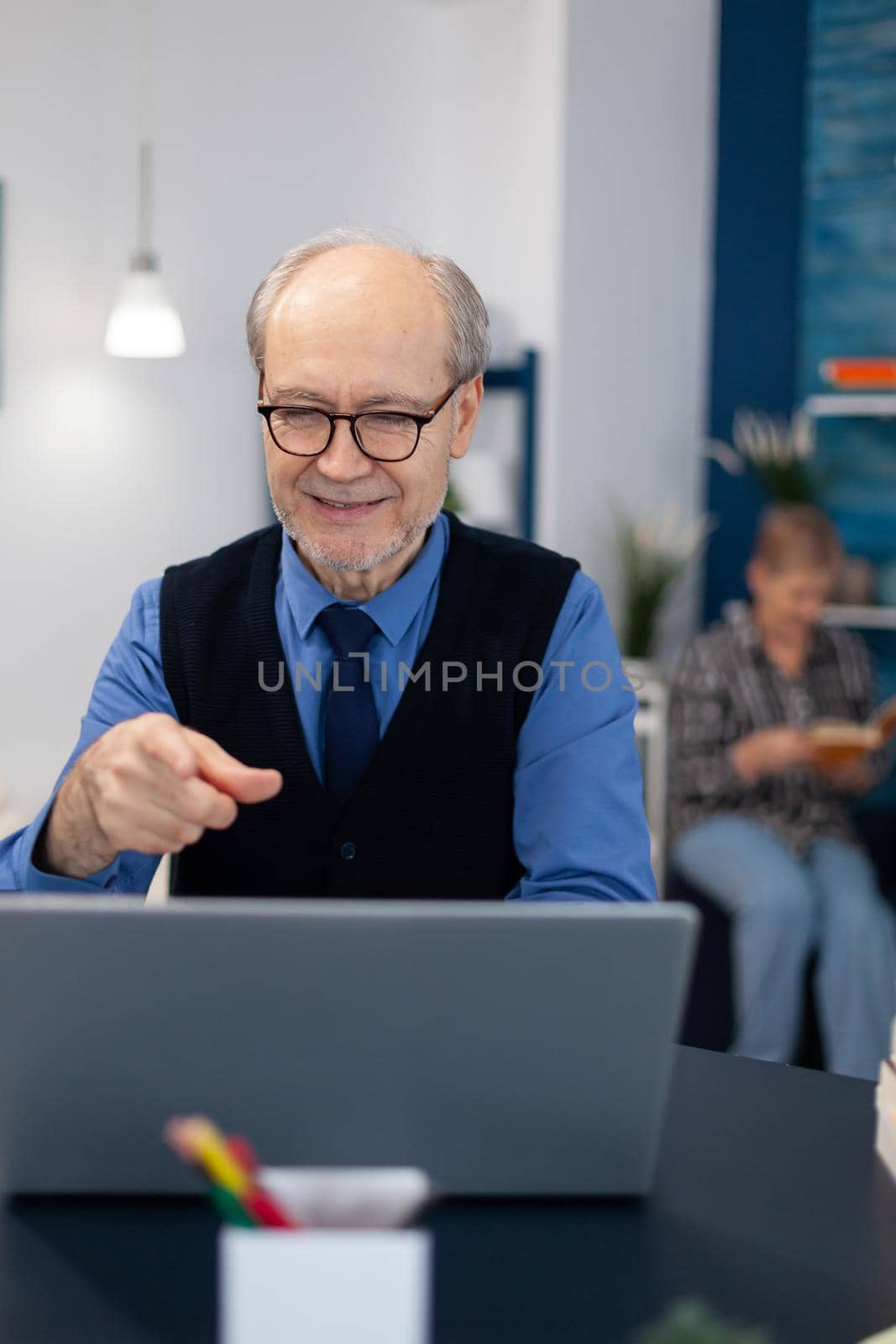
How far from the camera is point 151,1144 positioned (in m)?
0.90

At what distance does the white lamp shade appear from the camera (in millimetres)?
3555

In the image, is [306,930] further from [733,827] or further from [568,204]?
[568,204]

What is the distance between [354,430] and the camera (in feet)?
4.96

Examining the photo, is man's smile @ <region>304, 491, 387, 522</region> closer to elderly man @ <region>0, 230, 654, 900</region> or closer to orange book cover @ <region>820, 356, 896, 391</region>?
elderly man @ <region>0, 230, 654, 900</region>

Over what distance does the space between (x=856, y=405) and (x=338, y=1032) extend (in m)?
3.67

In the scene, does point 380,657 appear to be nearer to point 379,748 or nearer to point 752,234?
point 379,748

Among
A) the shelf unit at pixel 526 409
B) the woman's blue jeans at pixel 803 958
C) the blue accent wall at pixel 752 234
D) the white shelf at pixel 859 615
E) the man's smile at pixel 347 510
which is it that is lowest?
the woman's blue jeans at pixel 803 958

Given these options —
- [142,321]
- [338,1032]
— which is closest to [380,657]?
[338,1032]

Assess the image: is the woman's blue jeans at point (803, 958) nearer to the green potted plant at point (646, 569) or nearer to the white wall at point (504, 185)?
the green potted plant at point (646, 569)

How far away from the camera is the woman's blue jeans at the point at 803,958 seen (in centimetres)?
310

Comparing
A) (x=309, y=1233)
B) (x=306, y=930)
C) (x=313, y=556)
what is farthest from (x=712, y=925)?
(x=309, y=1233)

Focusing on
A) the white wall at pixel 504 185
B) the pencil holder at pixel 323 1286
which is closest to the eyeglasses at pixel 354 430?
the pencil holder at pixel 323 1286

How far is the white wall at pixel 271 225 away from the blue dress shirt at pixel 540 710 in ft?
7.43

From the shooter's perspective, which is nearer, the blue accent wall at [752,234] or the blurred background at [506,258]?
the blurred background at [506,258]
